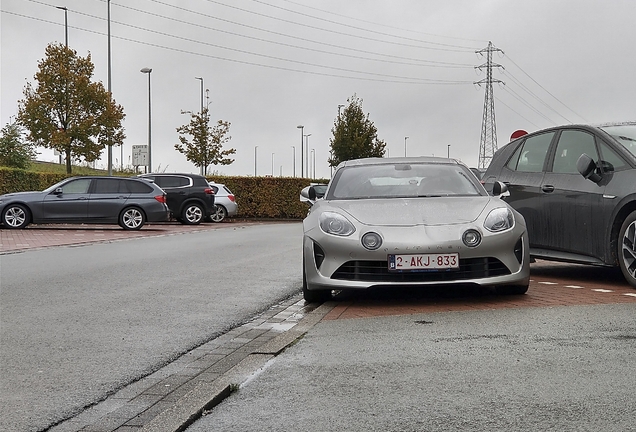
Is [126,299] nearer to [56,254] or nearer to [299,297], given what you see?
[299,297]

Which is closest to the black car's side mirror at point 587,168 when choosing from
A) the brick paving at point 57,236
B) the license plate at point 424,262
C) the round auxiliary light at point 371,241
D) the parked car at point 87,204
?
A: the license plate at point 424,262

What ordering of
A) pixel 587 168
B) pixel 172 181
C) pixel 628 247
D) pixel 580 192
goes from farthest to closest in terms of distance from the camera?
pixel 172 181 → pixel 580 192 → pixel 587 168 → pixel 628 247

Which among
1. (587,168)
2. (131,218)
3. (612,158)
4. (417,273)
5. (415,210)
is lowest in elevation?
(131,218)

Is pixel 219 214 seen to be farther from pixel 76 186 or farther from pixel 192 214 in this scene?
pixel 76 186

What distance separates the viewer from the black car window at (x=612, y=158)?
8.61 m

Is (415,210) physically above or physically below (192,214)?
above

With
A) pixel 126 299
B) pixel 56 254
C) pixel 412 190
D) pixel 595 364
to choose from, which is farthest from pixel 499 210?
pixel 56 254

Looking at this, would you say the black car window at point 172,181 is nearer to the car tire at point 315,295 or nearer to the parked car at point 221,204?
the parked car at point 221,204

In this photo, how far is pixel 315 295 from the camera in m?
8.20

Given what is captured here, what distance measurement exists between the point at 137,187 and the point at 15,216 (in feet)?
11.2

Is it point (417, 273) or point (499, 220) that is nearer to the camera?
point (417, 273)

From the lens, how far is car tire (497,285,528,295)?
8.09 m

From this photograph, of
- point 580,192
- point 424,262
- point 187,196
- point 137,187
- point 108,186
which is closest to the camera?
point 424,262

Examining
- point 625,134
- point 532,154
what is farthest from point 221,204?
point 625,134
